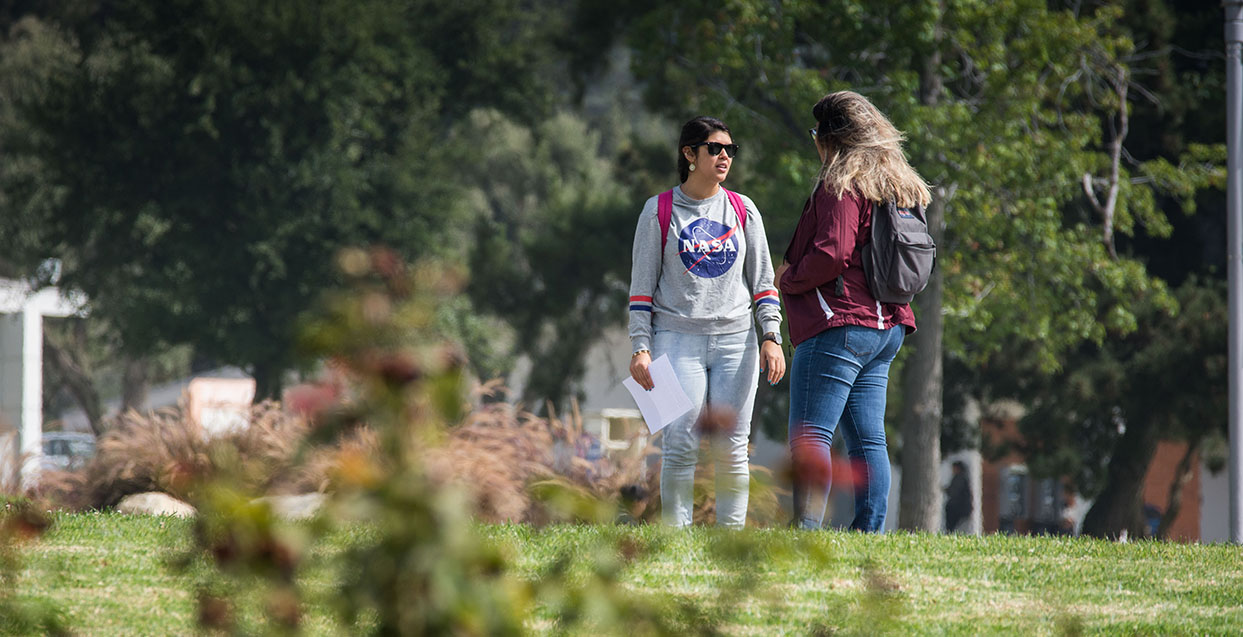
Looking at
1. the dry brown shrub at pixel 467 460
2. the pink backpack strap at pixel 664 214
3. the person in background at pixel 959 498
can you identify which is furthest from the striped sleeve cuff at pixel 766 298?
the person in background at pixel 959 498

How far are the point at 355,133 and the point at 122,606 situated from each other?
24.4 metres

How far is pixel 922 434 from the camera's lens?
1772 cm

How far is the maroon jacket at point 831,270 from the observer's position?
18.0 feet

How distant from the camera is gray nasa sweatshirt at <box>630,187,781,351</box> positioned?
18.9 ft

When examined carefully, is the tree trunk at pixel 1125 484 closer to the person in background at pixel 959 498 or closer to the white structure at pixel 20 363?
the person in background at pixel 959 498

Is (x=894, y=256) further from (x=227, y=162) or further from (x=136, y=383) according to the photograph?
(x=136, y=383)

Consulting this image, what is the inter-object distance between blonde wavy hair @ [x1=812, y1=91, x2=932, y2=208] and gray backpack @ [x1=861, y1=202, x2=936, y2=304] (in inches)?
2.8

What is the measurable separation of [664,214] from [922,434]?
12.6 meters

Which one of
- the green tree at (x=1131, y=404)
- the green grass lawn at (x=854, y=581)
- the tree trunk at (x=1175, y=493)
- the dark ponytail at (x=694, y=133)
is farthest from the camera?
the tree trunk at (x=1175, y=493)

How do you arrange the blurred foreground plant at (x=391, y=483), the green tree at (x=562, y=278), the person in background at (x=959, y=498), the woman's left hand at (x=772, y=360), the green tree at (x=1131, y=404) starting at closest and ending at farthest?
the blurred foreground plant at (x=391, y=483) < the woman's left hand at (x=772, y=360) < the green tree at (x=1131, y=404) < the person in background at (x=959, y=498) < the green tree at (x=562, y=278)

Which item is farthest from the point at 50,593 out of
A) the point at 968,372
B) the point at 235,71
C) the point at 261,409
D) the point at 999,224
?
the point at 235,71

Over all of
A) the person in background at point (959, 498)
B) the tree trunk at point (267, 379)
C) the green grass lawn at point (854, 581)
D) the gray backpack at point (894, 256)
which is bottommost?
the person in background at point (959, 498)

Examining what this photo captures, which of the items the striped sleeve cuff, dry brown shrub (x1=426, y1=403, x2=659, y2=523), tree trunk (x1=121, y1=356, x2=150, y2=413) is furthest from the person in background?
tree trunk (x1=121, y1=356, x2=150, y2=413)

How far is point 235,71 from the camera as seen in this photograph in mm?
26875
